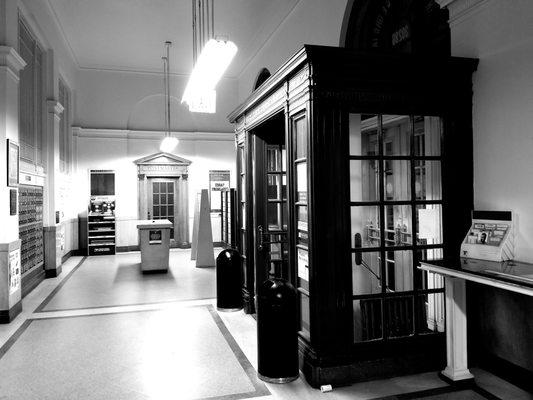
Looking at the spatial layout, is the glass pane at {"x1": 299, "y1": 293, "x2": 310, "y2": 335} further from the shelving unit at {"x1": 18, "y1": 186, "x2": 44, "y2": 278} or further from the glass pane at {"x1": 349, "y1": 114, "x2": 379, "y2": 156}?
the shelving unit at {"x1": 18, "y1": 186, "x2": 44, "y2": 278}

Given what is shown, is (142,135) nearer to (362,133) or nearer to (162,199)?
(162,199)

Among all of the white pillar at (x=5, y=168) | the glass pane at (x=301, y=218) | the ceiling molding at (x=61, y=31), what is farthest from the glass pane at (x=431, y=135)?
the ceiling molding at (x=61, y=31)

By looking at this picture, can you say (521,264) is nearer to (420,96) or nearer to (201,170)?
(420,96)

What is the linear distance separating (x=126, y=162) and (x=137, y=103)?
5.54 ft

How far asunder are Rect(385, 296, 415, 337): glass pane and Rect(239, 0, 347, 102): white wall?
152 inches

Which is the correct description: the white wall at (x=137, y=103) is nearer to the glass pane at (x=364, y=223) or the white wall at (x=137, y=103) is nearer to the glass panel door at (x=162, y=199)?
the glass panel door at (x=162, y=199)

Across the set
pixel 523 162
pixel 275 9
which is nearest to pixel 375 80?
pixel 523 162

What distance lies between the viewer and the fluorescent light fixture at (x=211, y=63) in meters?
4.05

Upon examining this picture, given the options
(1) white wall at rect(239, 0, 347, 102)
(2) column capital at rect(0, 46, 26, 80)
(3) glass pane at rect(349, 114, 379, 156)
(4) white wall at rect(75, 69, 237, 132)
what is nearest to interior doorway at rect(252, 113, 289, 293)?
(3) glass pane at rect(349, 114, 379, 156)

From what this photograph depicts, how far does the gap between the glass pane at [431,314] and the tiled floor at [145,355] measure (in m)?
0.48

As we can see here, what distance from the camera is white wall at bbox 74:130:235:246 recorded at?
11.6m

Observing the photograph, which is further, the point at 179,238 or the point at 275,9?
the point at 179,238

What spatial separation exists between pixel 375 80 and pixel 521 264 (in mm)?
1721

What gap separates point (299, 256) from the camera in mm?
3713
